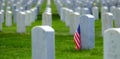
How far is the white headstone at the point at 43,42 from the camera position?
7.03 metres

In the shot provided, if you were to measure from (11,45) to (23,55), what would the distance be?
7.36 ft


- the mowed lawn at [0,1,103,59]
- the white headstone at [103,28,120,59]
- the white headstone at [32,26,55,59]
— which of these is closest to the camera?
the white headstone at [103,28,120,59]

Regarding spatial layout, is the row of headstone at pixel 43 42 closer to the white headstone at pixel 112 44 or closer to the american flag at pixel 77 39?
the white headstone at pixel 112 44

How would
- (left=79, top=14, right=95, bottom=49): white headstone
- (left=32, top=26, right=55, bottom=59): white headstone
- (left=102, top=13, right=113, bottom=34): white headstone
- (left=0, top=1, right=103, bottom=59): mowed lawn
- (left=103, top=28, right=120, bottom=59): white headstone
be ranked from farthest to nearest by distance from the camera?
(left=102, top=13, right=113, bottom=34): white headstone
(left=79, top=14, right=95, bottom=49): white headstone
(left=0, top=1, right=103, bottom=59): mowed lawn
(left=32, top=26, right=55, bottom=59): white headstone
(left=103, top=28, right=120, bottom=59): white headstone

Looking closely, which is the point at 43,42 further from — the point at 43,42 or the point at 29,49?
the point at 29,49

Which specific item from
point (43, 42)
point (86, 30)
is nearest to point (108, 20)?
point (86, 30)

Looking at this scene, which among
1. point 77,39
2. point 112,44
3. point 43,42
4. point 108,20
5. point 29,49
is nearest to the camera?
point 112,44

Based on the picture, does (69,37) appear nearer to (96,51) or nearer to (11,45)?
(11,45)

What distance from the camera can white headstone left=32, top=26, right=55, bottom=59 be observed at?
703 centimetres

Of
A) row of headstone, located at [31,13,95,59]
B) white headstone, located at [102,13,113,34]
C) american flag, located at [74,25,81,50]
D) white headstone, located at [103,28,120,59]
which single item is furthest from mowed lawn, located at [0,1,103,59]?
white headstone, located at [103,28,120,59]

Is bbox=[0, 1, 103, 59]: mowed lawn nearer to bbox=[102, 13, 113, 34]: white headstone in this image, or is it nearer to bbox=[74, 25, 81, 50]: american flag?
bbox=[74, 25, 81, 50]: american flag

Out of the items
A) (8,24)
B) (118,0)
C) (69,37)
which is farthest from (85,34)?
(118,0)

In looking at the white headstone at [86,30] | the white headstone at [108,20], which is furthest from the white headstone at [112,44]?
the white headstone at [108,20]

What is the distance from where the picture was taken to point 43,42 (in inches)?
279
